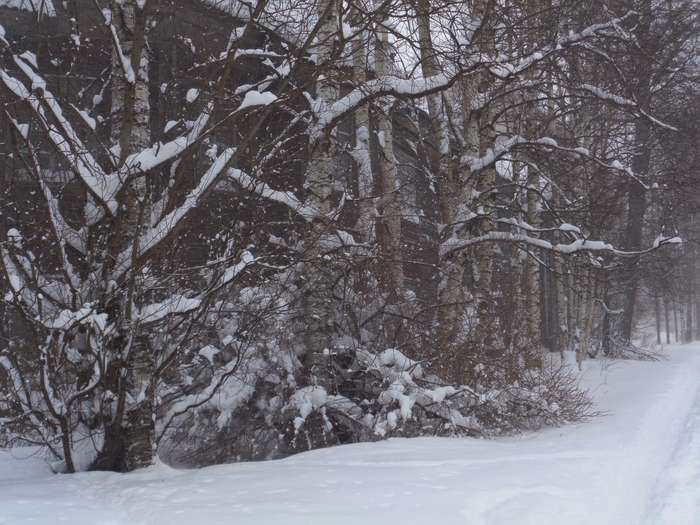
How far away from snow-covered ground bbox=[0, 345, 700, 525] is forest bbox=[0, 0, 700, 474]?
77 centimetres

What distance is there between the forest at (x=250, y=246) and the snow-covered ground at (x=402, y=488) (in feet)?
2.53

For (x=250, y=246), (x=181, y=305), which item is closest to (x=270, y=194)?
(x=250, y=246)

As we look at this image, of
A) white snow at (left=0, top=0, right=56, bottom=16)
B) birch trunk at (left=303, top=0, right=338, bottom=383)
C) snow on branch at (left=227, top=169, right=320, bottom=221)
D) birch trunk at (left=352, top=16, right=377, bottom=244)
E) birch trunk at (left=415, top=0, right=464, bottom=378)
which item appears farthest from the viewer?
birch trunk at (left=352, top=16, right=377, bottom=244)

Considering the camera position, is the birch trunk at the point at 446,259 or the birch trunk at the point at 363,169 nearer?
the birch trunk at the point at 446,259

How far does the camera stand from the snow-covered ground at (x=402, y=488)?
3809 millimetres

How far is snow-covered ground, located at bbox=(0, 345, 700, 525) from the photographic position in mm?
3809

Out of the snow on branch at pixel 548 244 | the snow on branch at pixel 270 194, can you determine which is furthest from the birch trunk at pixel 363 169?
the snow on branch at pixel 270 194

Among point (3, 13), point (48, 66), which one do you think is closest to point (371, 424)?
point (48, 66)

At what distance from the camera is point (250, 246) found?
19.0ft

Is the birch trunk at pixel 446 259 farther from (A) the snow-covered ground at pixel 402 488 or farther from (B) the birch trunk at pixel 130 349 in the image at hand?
(B) the birch trunk at pixel 130 349

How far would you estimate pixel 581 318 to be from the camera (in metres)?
17.7

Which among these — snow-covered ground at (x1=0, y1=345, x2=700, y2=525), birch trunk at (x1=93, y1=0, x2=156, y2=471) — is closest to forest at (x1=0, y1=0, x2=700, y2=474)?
birch trunk at (x1=93, y1=0, x2=156, y2=471)

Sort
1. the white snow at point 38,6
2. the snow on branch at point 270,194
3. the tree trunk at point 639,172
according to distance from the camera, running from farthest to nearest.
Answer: the tree trunk at point 639,172, the snow on branch at point 270,194, the white snow at point 38,6

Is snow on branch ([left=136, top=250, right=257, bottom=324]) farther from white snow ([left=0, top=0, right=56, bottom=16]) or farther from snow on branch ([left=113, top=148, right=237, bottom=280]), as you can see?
white snow ([left=0, top=0, right=56, bottom=16])
